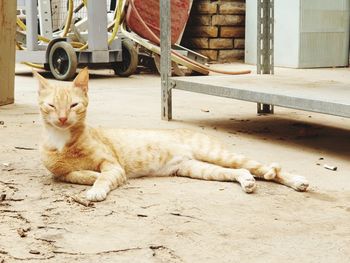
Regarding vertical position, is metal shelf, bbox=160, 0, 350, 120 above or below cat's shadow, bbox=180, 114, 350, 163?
above

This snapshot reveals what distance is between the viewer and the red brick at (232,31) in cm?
780

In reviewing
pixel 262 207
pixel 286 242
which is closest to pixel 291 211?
pixel 262 207

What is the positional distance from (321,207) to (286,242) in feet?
1.23

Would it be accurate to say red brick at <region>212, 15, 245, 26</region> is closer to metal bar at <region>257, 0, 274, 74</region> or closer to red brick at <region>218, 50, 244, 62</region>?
red brick at <region>218, 50, 244, 62</region>

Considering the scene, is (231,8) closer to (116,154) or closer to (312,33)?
(312,33)

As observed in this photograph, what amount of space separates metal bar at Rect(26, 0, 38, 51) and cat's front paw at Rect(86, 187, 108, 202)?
4.54 metres

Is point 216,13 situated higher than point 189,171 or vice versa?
point 216,13

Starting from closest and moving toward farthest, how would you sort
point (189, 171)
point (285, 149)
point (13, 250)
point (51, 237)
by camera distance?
point (13, 250) → point (51, 237) → point (189, 171) → point (285, 149)

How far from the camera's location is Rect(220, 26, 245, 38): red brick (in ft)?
25.6

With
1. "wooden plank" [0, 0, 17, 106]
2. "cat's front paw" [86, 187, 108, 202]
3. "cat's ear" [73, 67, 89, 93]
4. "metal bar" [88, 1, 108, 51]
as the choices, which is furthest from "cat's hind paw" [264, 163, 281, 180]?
"metal bar" [88, 1, 108, 51]

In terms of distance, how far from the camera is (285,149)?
2.83 m

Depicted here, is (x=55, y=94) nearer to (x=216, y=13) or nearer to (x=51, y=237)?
(x=51, y=237)

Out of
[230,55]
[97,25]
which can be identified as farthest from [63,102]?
[230,55]

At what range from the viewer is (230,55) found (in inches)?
315
